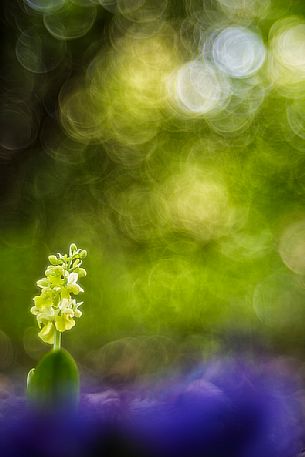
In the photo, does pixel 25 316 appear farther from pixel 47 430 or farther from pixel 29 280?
pixel 47 430

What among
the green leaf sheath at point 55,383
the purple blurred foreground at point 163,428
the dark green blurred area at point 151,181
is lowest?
the purple blurred foreground at point 163,428

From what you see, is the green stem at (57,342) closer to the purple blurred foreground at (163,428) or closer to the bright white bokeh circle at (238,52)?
the purple blurred foreground at (163,428)

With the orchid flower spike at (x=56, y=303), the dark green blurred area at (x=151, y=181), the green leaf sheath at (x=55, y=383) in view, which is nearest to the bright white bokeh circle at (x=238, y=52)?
the dark green blurred area at (x=151, y=181)

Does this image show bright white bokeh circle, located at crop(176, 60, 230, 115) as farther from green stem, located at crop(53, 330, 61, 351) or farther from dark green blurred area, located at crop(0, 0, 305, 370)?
green stem, located at crop(53, 330, 61, 351)

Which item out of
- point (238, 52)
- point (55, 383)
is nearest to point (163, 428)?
point (55, 383)

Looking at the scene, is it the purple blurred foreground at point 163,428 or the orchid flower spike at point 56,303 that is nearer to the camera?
the purple blurred foreground at point 163,428

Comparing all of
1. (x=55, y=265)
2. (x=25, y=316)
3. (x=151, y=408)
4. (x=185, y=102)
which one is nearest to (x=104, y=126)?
(x=185, y=102)
